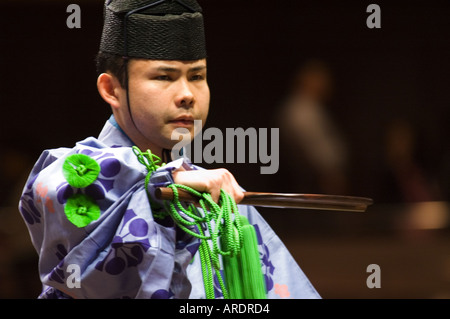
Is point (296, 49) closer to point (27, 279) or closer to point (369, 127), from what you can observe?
point (369, 127)

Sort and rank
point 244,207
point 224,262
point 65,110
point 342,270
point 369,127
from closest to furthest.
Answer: point 224,262
point 244,207
point 65,110
point 342,270
point 369,127

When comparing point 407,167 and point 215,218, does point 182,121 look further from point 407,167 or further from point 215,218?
point 407,167

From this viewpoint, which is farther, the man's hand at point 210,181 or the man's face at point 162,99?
the man's face at point 162,99

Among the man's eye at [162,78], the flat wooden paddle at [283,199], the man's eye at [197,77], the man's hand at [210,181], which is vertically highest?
the man's eye at [162,78]

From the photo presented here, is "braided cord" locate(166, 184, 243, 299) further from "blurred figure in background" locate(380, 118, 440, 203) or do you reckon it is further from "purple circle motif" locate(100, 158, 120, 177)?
"blurred figure in background" locate(380, 118, 440, 203)

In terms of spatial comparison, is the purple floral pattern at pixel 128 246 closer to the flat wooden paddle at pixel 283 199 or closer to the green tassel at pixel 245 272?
the flat wooden paddle at pixel 283 199

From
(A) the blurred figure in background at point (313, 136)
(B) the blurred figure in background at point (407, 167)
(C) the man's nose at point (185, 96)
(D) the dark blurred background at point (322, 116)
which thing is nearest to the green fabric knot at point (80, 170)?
(C) the man's nose at point (185, 96)

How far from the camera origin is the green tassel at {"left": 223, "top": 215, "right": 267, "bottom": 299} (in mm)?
1510

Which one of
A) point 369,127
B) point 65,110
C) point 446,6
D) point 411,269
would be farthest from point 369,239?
point 65,110

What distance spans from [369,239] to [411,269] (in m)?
0.19

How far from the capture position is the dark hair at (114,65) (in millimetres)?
1656

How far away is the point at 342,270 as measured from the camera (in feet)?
10.5

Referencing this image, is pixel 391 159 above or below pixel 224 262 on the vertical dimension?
below

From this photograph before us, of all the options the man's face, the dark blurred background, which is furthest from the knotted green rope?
the dark blurred background
